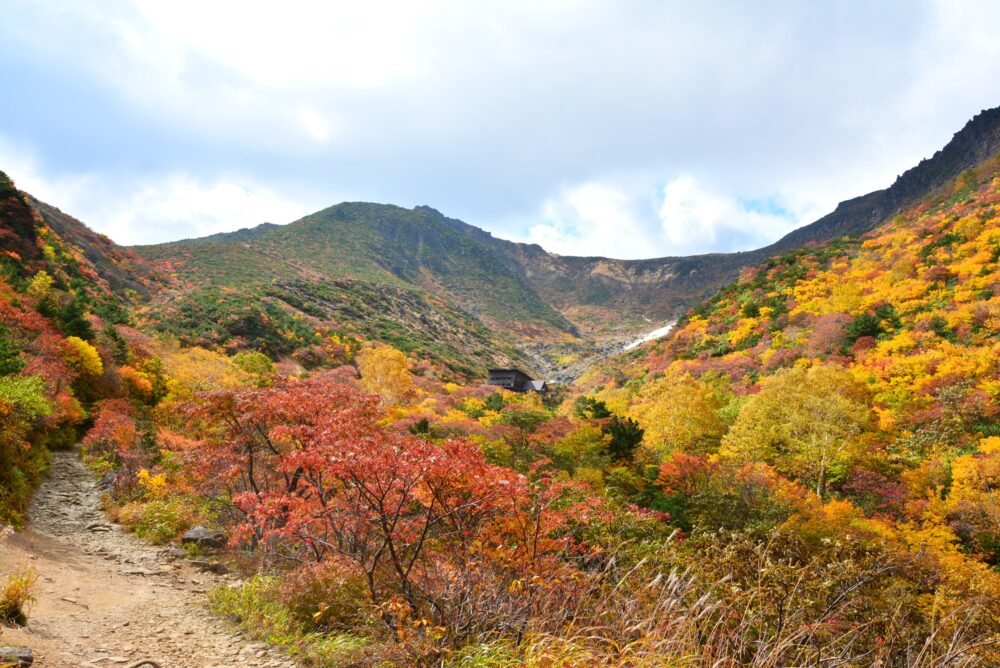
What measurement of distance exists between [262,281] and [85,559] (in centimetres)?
6278

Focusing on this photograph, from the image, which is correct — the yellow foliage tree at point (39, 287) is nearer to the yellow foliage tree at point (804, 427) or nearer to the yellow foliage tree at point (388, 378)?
the yellow foliage tree at point (388, 378)

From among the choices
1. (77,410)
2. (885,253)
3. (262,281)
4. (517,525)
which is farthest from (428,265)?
(517,525)

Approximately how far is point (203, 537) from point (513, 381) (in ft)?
146

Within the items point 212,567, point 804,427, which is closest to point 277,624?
point 212,567

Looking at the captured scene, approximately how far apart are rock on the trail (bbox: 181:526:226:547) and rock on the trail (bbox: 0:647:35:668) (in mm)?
6439

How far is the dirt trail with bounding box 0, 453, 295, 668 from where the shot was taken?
511 centimetres

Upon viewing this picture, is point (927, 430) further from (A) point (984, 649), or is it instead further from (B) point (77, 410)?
(B) point (77, 410)

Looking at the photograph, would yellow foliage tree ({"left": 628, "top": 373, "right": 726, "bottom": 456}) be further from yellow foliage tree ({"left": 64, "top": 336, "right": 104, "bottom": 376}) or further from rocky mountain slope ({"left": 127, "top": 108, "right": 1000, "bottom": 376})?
rocky mountain slope ({"left": 127, "top": 108, "right": 1000, "bottom": 376})

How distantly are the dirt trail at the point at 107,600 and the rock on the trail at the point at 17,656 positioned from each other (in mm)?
201

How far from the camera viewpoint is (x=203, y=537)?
10125 millimetres

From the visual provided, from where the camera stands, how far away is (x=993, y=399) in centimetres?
1714

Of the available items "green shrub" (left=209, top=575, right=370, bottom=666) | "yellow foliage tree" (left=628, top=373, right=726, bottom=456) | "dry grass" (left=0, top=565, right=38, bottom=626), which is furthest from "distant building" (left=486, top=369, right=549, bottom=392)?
"dry grass" (left=0, top=565, right=38, bottom=626)

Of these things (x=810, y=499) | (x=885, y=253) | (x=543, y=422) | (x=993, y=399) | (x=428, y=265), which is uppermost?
(x=428, y=265)

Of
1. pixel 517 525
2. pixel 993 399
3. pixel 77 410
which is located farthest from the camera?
pixel 993 399
